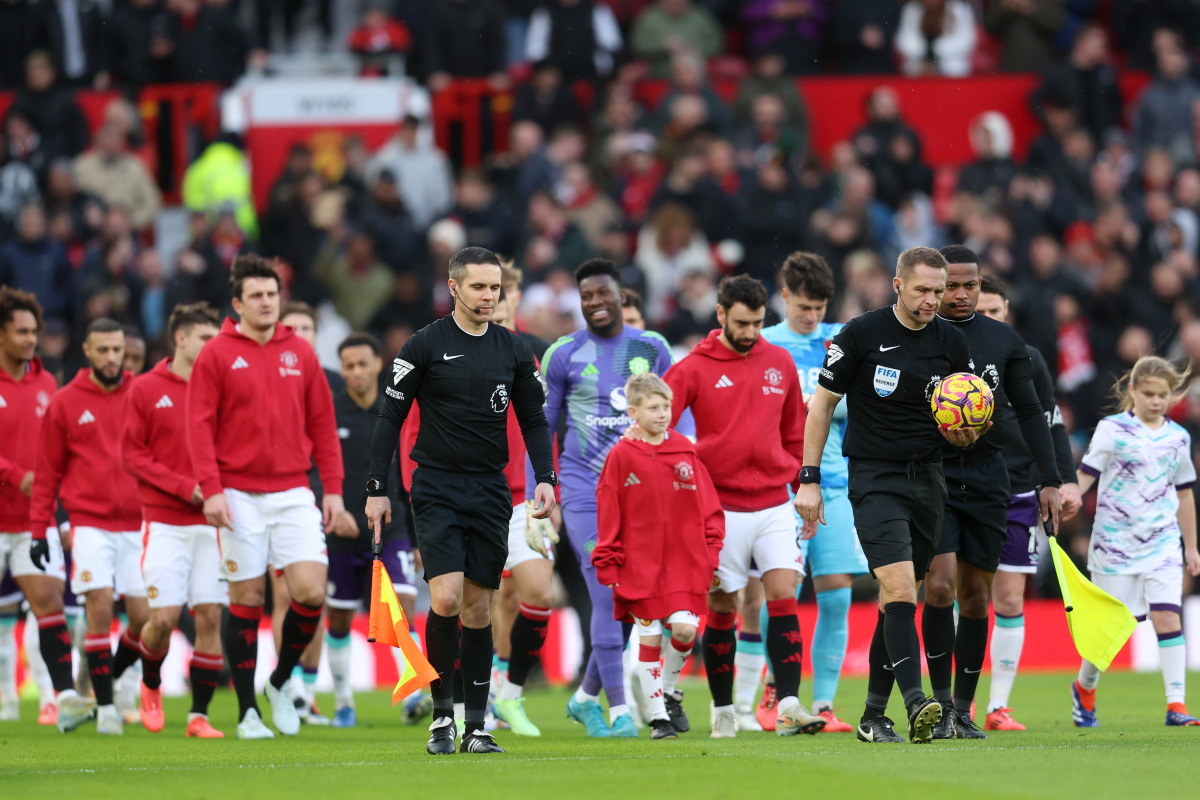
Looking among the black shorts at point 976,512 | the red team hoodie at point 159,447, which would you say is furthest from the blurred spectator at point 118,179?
the black shorts at point 976,512

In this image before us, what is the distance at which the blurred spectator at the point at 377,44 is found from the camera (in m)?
21.3

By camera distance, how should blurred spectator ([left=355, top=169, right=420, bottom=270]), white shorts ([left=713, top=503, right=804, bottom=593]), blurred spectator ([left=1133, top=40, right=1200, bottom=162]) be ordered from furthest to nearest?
blurred spectator ([left=1133, top=40, right=1200, bottom=162])
blurred spectator ([left=355, top=169, right=420, bottom=270])
white shorts ([left=713, top=503, right=804, bottom=593])

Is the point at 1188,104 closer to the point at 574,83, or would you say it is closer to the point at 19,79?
the point at 574,83

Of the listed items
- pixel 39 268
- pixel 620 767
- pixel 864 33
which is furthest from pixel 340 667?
pixel 864 33

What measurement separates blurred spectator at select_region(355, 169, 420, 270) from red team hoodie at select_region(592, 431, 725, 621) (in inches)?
385

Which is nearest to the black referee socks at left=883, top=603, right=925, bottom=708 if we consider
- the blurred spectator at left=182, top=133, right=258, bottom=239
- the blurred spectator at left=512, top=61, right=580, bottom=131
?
the blurred spectator at left=182, top=133, right=258, bottom=239

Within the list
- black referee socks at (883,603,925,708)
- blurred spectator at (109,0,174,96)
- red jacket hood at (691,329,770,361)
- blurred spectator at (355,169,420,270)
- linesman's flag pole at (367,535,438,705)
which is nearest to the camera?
black referee socks at (883,603,925,708)

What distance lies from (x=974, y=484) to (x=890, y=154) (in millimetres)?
11490

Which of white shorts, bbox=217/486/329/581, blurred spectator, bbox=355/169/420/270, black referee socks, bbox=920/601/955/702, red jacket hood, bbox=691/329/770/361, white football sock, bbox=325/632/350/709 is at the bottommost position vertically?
white football sock, bbox=325/632/350/709

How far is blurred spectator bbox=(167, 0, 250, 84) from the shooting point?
21.1 m

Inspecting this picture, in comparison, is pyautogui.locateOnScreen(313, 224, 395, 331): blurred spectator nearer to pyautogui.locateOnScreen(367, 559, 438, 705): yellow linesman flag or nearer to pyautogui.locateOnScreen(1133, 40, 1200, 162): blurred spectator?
pyautogui.locateOnScreen(1133, 40, 1200, 162): blurred spectator

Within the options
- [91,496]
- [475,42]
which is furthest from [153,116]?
[91,496]

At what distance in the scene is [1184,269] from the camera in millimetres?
19109

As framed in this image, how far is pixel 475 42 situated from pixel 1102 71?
8.03 meters
